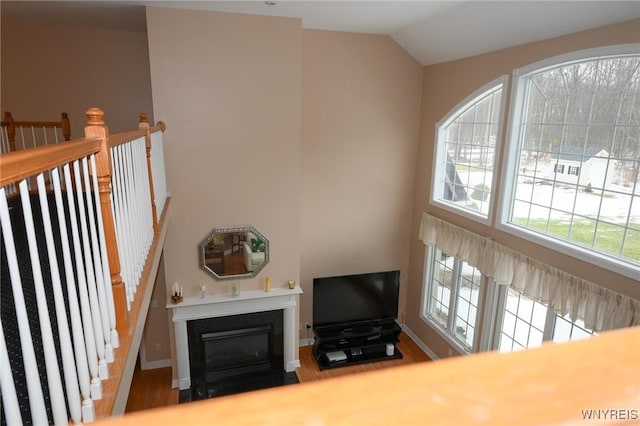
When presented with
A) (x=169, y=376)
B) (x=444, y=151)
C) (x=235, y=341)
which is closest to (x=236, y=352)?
(x=235, y=341)

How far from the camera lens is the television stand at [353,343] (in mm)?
6055

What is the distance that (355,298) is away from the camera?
20.4 feet

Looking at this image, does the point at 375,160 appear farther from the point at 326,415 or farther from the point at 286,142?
the point at 326,415

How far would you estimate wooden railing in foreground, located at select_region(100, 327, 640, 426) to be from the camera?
0.39 metres

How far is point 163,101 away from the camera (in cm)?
460

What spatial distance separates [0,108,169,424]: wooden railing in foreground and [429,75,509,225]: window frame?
13.7ft

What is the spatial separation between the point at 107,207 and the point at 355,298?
16.6ft

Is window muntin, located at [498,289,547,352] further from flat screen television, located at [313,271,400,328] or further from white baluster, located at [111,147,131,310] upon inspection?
white baluster, located at [111,147,131,310]

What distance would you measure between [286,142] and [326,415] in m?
4.91

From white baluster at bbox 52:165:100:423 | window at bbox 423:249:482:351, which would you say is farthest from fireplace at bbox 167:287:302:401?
white baluster at bbox 52:165:100:423

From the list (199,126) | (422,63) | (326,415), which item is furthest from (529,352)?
(422,63)

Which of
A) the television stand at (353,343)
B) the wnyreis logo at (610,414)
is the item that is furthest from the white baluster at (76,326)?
the television stand at (353,343)

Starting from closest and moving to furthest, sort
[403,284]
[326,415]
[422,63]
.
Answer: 1. [326,415]
2. [422,63]
3. [403,284]

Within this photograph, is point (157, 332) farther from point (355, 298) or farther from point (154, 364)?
point (355, 298)
